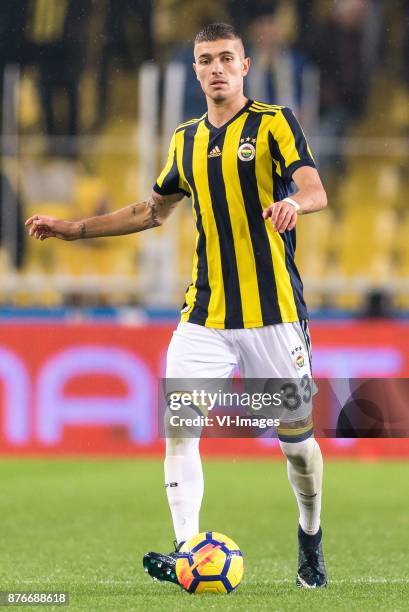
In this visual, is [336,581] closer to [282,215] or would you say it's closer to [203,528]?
[282,215]

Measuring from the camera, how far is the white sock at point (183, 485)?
16.4 ft

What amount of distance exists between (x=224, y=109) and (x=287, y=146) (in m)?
0.36

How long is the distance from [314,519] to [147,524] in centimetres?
253

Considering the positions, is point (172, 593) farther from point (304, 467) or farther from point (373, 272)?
point (373, 272)

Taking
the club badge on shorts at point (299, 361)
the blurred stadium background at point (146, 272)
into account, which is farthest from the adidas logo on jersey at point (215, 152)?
the blurred stadium background at point (146, 272)

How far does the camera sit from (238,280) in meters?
5.11

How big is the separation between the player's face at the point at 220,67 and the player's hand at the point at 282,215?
0.77 meters

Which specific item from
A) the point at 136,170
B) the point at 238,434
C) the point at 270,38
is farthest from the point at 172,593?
the point at 270,38

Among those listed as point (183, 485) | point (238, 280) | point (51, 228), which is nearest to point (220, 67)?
point (238, 280)

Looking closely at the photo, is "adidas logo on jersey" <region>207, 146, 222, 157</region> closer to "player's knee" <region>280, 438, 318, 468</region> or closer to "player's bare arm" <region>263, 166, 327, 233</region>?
"player's bare arm" <region>263, 166, 327, 233</region>

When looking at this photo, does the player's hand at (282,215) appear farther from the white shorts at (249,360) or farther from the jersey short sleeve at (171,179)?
the jersey short sleeve at (171,179)

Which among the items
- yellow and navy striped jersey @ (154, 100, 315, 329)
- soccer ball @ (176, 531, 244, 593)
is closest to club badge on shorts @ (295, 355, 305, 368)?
yellow and navy striped jersey @ (154, 100, 315, 329)

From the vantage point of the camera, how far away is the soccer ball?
4.82 meters

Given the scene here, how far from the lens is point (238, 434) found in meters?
10.6
